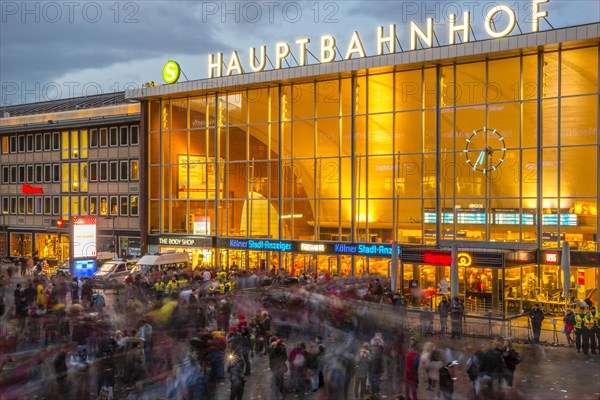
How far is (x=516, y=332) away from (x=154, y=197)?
3244 cm

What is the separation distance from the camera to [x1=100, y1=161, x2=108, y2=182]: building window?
196ft

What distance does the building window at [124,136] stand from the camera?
57844 mm

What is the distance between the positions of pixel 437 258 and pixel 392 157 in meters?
8.52

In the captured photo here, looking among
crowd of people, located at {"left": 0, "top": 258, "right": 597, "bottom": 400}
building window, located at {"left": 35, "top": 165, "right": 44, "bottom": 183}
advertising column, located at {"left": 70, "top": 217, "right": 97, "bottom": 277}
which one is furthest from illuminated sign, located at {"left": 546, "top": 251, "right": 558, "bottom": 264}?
building window, located at {"left": 35, "top": 165, "right": 44, "bottom": 183}

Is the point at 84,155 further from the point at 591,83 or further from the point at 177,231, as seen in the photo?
the point at 591,83

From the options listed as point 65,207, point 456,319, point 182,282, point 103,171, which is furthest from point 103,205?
point 456,319

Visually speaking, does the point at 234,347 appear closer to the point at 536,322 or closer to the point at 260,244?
the point at 536,322

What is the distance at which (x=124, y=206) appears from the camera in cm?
5841

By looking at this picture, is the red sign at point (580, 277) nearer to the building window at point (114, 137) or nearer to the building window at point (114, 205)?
the building window at point (114, 205)

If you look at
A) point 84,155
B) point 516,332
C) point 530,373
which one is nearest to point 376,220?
point 516,332

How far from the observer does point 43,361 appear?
17656 millimetres

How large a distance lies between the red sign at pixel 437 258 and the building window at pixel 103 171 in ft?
112

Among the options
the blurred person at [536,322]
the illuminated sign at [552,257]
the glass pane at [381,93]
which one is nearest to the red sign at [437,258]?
the illuminated sign at [552,257]

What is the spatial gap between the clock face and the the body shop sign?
20490 mm
